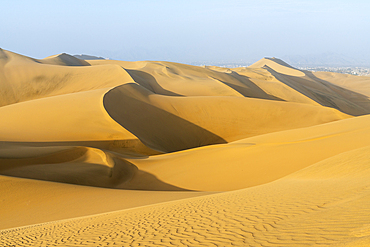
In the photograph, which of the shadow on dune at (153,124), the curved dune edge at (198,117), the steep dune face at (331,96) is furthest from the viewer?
the steep dune face at (331,96)

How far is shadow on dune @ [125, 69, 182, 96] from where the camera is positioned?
116 feet

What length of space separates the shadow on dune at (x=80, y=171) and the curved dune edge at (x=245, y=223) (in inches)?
177

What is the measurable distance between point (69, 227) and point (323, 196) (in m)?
4.85

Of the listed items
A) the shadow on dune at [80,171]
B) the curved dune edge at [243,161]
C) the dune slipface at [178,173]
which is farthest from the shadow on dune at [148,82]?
the shadow on dune at [80,171]

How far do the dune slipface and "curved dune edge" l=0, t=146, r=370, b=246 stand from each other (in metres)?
0.03

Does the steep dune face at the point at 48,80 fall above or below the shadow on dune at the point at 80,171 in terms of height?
above

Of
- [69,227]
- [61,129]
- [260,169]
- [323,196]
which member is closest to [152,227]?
Result: [69,227]

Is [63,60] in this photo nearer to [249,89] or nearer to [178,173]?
[249,89]

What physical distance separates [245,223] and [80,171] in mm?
8231

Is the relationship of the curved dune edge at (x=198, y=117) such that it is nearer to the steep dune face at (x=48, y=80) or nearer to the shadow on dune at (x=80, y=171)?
the shadow on dune at (x=80, y=171)

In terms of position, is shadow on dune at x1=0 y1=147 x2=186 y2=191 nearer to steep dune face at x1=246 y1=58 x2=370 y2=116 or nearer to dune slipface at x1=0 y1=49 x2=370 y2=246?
dune slipface at x1=0 y1=49 x2=370 y2=246

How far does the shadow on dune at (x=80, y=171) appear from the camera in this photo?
10554 mm

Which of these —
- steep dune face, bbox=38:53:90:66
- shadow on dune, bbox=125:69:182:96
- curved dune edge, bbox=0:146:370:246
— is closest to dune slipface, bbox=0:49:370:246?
curved dune edge, bbox=0:146:370:246

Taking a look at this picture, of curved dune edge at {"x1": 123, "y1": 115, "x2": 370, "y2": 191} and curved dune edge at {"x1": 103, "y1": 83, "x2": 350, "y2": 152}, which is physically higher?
curved dune edge at {"x1": 103, "y1": 83, "x2": 350, "y2": 152}
